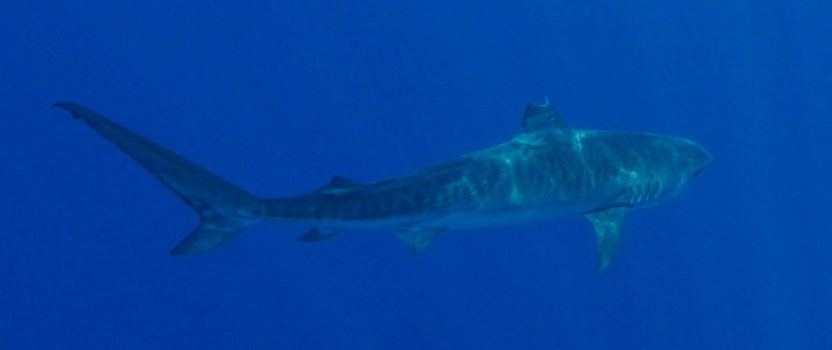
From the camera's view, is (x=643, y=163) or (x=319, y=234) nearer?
(x=319, y=234)

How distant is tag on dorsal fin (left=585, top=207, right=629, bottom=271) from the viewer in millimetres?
7555

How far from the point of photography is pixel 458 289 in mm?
A: 14117

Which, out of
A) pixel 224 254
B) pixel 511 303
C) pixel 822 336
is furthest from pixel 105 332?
pixel 822 336

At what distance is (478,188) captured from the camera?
6949 millimetres

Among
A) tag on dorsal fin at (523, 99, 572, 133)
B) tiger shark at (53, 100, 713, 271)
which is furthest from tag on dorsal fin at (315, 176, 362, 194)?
tag on dorsal fin at (523, 99, 572, 133)

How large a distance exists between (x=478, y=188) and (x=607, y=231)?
5.44 ft

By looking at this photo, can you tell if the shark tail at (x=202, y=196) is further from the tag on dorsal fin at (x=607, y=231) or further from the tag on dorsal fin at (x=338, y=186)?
the tag on dorsal fin at (x=607, y=231)

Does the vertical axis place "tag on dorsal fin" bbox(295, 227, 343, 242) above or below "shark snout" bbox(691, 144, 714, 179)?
below

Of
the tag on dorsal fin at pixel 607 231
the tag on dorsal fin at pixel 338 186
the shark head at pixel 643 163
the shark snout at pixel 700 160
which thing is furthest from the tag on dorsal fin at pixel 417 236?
the shark snout at pixel 700 160

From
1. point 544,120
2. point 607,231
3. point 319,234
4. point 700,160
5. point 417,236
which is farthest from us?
point 700,160

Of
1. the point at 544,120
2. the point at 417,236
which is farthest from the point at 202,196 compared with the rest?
the point at 544,120

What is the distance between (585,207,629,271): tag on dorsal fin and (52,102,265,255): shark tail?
356 cm

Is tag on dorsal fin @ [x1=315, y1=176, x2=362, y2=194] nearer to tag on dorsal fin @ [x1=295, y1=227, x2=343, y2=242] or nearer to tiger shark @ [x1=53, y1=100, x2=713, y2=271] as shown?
tiger shark @ [x1=53, y1=100, x2=713, y2=271]

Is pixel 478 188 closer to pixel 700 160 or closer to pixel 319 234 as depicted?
pixel 319 234
